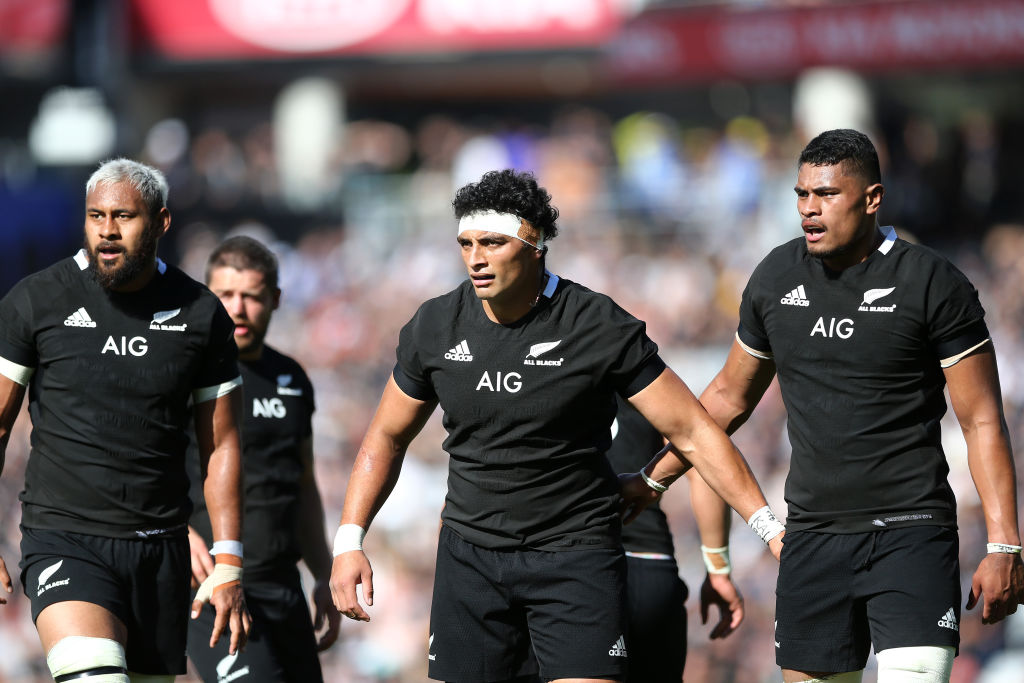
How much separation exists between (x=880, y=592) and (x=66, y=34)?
20.9 meters

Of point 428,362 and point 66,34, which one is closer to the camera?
point 428,362

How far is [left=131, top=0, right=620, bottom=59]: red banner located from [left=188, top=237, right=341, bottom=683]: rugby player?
17.0 meters

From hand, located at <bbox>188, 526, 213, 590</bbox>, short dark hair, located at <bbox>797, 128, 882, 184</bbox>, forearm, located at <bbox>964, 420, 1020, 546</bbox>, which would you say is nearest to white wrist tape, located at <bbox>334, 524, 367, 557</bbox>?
hand, located at <bbox>188, 526, 213, 590</bbox>

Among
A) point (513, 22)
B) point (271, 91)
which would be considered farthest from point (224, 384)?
point (271, 91)

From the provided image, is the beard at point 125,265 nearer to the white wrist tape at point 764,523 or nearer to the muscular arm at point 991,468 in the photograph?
the white wrist tape at point 764,523

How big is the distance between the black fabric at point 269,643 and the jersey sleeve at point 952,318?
11.1 ft

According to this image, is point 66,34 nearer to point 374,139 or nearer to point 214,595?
point 374,139

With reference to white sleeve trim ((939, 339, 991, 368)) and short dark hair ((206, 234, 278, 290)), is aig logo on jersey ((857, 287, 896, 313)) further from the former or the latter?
short dark hair ((206, 234, 278, 290))

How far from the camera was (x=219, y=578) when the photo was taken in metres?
6.04

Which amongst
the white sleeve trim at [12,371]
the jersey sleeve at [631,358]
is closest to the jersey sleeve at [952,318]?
the jersey sleeve at [631,358]

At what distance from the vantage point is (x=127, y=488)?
5887 millimetres

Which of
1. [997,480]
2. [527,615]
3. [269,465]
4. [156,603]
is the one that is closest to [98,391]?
[156,603]

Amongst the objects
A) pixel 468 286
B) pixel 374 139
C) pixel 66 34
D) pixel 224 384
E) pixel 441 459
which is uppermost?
pixel 66 34

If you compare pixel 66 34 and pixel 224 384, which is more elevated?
pixel 66 34
